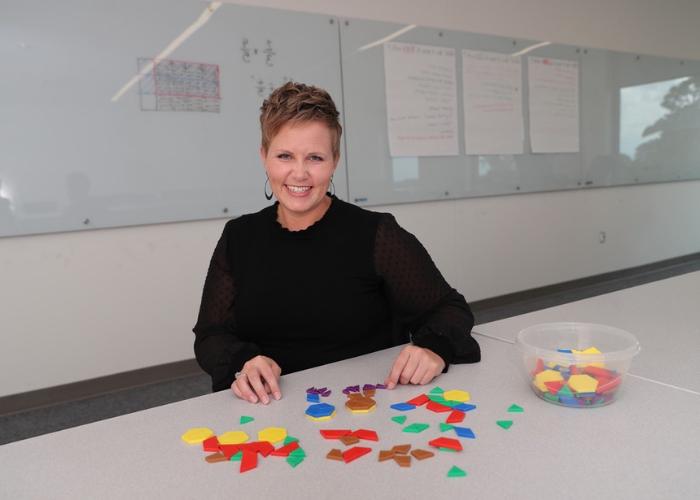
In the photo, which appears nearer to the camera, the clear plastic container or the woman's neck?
the clear plastic container

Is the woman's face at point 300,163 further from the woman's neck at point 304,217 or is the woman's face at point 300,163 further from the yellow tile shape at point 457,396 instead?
the yellow tile shape at point 457,396

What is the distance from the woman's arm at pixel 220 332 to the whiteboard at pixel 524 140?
200 cm

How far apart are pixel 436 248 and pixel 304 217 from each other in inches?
96.0

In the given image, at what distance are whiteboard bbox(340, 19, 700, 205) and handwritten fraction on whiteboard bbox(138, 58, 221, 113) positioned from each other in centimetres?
81

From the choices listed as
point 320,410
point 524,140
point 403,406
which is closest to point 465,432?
point 403,406

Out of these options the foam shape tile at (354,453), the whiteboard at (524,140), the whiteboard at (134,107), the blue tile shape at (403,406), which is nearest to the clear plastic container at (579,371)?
the blue tile shape at (403,406)

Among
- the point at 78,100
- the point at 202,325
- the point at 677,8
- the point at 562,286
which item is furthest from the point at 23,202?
the point at 677,8

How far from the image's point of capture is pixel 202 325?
1.32 meters

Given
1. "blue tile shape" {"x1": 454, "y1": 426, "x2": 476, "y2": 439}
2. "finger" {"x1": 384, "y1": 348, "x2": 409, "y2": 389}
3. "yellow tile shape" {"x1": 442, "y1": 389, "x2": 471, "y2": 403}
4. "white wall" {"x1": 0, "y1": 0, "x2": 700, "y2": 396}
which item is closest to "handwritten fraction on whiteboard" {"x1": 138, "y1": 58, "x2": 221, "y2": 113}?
"white wall" {"x1": 0, "y1": 0, "x2": 700, "y2": 396}

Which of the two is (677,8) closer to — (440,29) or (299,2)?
(440,29)

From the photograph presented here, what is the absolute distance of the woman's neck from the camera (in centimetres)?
139

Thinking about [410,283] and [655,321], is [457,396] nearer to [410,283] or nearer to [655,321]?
[410,283]

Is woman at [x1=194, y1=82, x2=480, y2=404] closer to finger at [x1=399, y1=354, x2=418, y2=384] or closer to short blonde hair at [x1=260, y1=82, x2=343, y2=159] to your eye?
short blonde hair at [x1=260, y1=82, x2=343, y2=159]

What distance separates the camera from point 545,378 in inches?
36.4
